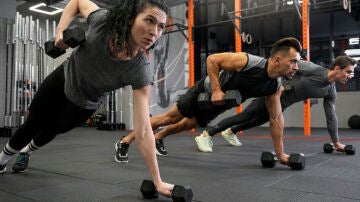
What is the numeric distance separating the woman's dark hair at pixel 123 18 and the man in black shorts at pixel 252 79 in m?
0.99

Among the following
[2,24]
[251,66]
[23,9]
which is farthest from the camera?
[23,9]

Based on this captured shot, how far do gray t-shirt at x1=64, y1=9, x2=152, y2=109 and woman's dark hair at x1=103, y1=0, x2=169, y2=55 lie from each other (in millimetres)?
61

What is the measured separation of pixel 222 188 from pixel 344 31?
7723 millimetres

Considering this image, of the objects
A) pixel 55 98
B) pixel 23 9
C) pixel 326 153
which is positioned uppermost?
pixel 23 9

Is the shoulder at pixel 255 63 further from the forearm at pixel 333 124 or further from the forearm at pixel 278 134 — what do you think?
the forearm at pixel 333 124

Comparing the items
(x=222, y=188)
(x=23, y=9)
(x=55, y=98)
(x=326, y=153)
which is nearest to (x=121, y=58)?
(x=55, y=98)

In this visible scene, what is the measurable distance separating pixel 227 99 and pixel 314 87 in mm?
1157

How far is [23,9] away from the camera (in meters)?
7.85

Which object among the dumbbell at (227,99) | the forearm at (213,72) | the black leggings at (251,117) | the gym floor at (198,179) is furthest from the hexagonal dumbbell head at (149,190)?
the black leggings at (251,117)

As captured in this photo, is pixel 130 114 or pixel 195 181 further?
pixel 130 114

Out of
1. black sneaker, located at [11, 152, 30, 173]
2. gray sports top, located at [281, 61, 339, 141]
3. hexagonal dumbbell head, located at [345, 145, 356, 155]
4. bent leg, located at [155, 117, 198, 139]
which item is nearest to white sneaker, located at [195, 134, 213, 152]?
bent leg, located at [155, 117, 198, 139]

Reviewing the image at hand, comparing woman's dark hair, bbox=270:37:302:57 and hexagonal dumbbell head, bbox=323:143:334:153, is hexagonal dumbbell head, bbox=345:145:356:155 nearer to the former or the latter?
hexagonal dumbbell head, bbox=323:143:334:153

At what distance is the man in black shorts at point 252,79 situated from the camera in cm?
197

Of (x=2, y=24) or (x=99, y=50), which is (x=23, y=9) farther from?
(x=99, y=50)
